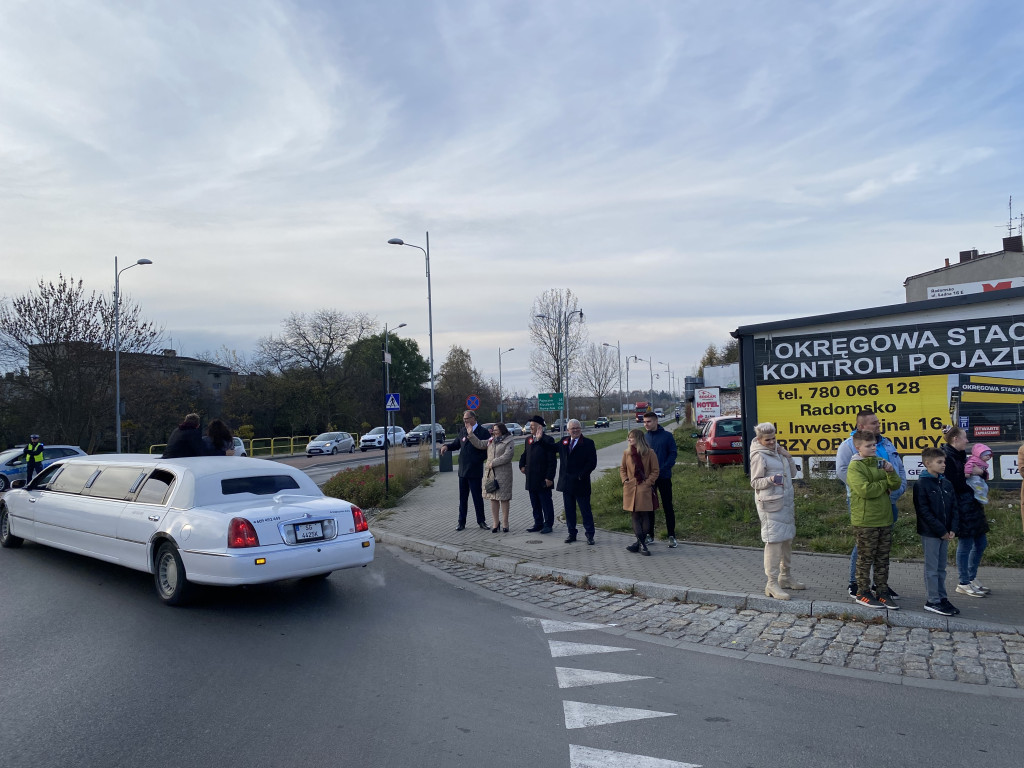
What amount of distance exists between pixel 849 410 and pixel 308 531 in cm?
912

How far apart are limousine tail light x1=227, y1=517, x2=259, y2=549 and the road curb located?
3364 mm

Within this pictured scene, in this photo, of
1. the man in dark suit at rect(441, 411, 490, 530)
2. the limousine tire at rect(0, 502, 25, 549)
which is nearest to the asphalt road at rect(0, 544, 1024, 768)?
the limousine tire at rect(0, 502, 25, 549)

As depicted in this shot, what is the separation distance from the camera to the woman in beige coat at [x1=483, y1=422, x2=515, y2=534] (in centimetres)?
1112

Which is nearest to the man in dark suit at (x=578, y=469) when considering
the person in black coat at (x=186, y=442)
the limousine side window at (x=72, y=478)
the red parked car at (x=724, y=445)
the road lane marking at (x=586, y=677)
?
the road lane marking at (x=586, y=677)

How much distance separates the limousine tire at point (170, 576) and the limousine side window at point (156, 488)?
0.53 m

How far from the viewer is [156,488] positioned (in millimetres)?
7590

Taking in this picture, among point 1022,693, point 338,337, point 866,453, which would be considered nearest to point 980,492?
point 866,453

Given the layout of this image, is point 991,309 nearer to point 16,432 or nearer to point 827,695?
point 827,695

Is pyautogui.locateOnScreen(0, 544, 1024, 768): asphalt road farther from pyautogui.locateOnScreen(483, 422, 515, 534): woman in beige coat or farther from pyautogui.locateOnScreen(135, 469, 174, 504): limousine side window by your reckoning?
pyautogui.locateOnScreen(483, 422, 515, 534): woman in beige coat

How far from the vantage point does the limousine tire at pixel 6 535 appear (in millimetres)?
10117

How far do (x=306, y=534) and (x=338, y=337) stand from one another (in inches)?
2298

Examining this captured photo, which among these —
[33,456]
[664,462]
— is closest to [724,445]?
[664,462]

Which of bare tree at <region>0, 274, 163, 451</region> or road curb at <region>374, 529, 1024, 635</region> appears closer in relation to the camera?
road curb at <region>374, 529, 1024, 635</region>

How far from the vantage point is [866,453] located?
21.3ft
